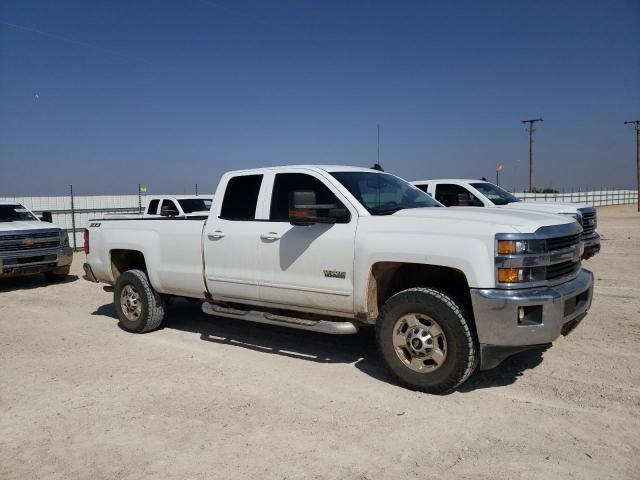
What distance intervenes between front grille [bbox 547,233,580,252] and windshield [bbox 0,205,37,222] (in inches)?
434

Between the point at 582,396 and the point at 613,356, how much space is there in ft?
4.13

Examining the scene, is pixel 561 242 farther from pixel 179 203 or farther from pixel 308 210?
pixel 179 203

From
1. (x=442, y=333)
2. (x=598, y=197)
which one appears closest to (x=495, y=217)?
(x=442, y=333)

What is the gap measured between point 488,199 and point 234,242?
6824mm

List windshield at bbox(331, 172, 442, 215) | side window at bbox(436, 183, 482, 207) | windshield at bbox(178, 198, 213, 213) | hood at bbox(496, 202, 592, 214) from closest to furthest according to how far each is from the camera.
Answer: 1. windshield at bbox(331, 172, 442, 215)
2. hood at bbox(496, 202, 592, 214)
3. side window at bbox(436, 183, 482, 207)
4. windshield at bbox(178, 198, 213, 213)

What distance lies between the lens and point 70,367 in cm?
541

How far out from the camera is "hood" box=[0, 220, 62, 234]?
33.8 feet

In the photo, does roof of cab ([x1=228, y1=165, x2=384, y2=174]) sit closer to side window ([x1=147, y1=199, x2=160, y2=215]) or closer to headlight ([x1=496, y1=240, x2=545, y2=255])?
headlight ([x1=496, y1=240, x2=545, y2=255])

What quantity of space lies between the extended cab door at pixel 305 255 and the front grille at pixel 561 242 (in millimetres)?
1640

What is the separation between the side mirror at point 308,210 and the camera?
182 inches

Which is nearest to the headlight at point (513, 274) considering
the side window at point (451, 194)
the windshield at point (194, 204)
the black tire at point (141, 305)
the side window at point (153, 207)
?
the black tire at point (141, 305)

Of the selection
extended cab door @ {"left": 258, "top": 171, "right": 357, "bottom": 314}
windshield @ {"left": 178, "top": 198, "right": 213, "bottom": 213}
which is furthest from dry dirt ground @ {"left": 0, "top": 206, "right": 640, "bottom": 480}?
windshield @ {"left": 178, "top": 198, "right": 213, "bottom": 213}

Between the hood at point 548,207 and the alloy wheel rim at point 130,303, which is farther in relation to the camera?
the hood at point 548,207

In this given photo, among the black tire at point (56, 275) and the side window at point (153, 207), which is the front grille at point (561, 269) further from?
the side window at point (153, 207)
